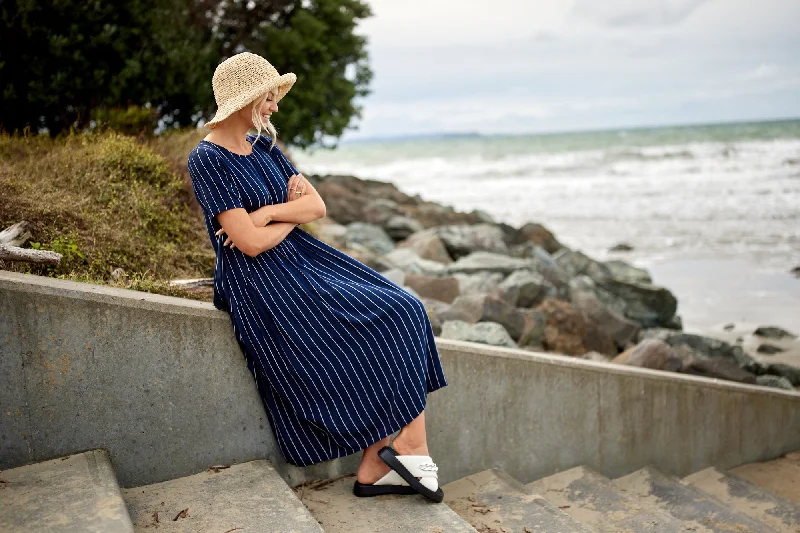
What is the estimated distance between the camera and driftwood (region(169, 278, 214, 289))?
13.1 ft

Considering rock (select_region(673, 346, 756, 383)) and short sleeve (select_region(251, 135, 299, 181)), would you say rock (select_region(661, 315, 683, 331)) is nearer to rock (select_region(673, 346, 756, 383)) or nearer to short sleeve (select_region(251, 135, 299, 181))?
rock (select_region(673, 346, 756, 383))

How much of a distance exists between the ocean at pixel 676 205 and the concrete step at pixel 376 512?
24.8ft

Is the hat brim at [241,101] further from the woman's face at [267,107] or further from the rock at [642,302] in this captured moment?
the rock at [642,302]

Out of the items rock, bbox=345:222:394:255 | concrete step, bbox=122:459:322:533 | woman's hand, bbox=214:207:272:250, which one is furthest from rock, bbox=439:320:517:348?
rock, bbox=345:222:394:255

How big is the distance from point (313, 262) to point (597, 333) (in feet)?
16.6

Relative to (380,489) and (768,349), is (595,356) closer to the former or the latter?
(768,349)

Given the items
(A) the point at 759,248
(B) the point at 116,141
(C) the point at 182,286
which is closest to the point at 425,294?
(B) the point at 116,141

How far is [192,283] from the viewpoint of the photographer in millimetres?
4074

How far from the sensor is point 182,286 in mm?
3994

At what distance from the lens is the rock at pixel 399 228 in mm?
11742

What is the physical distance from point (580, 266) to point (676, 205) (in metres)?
11.2

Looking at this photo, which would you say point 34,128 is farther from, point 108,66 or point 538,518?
point 538,518

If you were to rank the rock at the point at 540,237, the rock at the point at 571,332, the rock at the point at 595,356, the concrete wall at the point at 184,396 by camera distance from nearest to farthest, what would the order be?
the concrete wall at the point at 184,396 → the rock at the point at 595,356 → the rock at the point at 571,332 → the rock at the point at 540,237

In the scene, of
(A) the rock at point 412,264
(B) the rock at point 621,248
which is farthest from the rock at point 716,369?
(B) the rock at point 621,248
